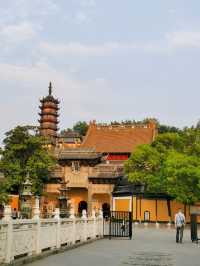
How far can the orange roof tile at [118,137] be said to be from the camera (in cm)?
7138

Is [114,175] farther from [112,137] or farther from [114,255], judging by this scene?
[114,255]

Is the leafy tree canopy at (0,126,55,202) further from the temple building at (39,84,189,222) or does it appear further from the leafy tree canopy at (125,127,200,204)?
the leafy tree canopy at (125,127,200,204)

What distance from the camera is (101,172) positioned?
203ft

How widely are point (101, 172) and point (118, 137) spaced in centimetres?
1270

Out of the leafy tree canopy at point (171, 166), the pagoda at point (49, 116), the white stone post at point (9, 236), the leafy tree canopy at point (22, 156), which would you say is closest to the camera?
the white stone post at point (9, 236)

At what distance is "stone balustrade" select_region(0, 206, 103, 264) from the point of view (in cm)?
1061

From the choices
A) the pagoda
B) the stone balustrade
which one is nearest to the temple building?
the pagoda

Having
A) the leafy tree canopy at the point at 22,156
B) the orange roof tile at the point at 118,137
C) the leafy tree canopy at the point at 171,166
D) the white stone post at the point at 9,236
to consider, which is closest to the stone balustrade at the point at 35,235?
the white stone post at the point at 9,236

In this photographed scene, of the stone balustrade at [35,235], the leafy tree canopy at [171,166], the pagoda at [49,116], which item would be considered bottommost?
the stone balustrade at [35,235]

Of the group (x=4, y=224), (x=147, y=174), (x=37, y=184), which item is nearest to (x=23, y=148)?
(x=37, y=184)

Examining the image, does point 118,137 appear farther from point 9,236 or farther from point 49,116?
point 9,236

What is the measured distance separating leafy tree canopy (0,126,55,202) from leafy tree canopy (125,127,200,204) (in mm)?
9729

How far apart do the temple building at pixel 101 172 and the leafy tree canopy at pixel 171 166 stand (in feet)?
11.9

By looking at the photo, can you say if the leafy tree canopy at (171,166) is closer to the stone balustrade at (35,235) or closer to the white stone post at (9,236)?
the stone balustrade at (35,235)
